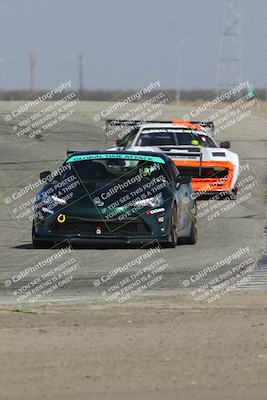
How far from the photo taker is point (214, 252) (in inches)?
535

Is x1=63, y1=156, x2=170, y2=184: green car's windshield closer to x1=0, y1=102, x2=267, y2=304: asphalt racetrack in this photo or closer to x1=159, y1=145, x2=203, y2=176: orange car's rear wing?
x1=0, y1=102, x2=267, y2=304: asphalt racetrack

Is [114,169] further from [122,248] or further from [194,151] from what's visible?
[194,151]

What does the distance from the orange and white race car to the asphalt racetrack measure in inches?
14.9

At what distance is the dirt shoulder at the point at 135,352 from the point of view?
602 centimetres

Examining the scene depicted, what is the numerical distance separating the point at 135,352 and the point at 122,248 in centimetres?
712

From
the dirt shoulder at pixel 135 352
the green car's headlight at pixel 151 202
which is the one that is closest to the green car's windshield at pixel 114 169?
the green car's headlight at pixel 151 202

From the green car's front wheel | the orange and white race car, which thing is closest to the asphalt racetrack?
the green car's front wheel

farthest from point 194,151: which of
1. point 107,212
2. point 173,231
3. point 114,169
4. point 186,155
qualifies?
point 107,212

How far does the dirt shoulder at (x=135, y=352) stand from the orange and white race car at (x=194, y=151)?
11514mm

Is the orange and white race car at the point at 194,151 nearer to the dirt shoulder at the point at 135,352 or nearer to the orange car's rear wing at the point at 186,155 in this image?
the orange car's rear wing at the point at 186,155

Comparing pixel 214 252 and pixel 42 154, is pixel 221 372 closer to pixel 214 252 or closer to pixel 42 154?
pixel 214 252

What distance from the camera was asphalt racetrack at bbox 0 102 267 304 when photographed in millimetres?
10688

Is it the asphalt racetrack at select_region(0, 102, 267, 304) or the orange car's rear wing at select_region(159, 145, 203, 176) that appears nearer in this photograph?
the asphalt racetrack at select_region(0, 102, 267, 304)

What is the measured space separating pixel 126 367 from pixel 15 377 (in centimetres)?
69
